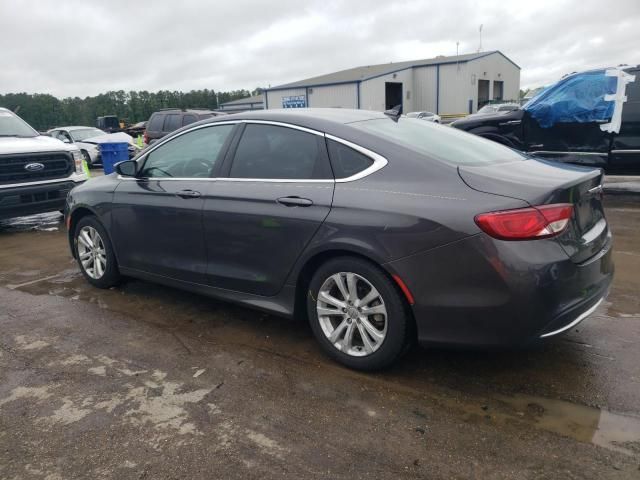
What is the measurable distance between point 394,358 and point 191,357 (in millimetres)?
1408

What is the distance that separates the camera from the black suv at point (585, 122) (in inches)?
316

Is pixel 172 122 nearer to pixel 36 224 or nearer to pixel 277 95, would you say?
pixel 36 224

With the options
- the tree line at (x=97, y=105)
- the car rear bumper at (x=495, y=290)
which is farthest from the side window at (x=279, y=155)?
the tree line at (x=97, y=105)

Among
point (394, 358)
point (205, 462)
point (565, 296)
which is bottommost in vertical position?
point (205, 462)

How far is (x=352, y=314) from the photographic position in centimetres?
326

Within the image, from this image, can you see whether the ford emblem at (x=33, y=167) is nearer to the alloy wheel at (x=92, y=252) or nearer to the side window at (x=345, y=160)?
the alloy wheel at (x=92, y=252)

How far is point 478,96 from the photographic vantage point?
45438 mm

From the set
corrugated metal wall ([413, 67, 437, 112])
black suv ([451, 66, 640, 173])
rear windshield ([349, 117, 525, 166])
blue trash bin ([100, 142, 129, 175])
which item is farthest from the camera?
corrugated metal wall ([413, 67, 437, 112])

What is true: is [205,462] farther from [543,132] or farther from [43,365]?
[543,132]

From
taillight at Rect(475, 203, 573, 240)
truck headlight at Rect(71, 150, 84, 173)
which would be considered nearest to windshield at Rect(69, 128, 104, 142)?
truck headlight at Rect(71, 150, 84, 173)

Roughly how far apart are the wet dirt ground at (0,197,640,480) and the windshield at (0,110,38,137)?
5.63 m

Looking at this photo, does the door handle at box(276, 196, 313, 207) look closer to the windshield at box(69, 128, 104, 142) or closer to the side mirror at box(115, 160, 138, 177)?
the side mirror at box(115, 160, 138, 177)

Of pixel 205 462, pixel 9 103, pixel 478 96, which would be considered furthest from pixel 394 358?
pixel 9 103

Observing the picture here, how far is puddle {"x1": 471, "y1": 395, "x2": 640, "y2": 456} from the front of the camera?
256 cm
